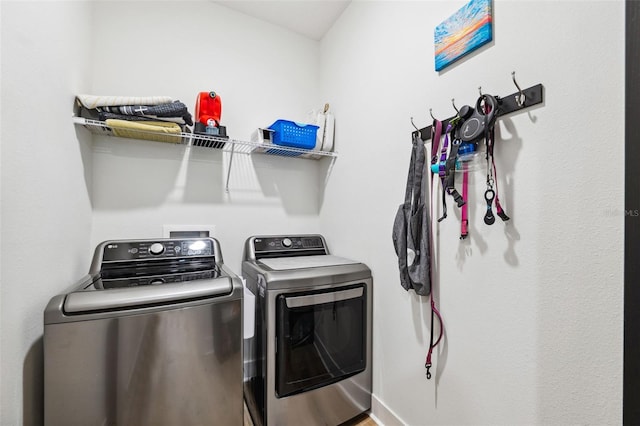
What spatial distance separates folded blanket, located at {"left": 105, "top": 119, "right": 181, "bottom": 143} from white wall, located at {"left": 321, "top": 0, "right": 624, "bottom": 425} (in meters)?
→ 1.16

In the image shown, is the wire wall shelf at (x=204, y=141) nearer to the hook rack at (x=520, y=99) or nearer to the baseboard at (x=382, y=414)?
the hook rack at (x=520, y=99)

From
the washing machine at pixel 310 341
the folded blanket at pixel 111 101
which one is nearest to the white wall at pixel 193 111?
the folded blanket at pixel 111 101

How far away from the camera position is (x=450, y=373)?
1.08 meters

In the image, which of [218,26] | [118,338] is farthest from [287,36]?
[118,338]

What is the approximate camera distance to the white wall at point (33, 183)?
0.75 m

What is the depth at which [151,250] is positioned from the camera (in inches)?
55.1

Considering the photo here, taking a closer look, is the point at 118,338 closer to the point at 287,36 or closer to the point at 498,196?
the point at 498,196

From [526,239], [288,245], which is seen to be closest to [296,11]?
[288,245]

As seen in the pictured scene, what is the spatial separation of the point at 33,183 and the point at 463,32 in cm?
162

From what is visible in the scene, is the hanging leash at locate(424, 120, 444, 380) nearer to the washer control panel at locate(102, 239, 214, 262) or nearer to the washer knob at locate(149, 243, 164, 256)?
the washer control panel at locate(102, 239, 214, 262)

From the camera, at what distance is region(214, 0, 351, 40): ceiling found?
1812mm

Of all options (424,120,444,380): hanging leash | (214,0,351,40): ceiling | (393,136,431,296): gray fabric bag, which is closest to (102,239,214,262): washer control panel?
(393,136,431,296): gray fabric bag

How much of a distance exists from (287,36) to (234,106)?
76cm

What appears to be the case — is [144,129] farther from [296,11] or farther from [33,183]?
[296,11]
